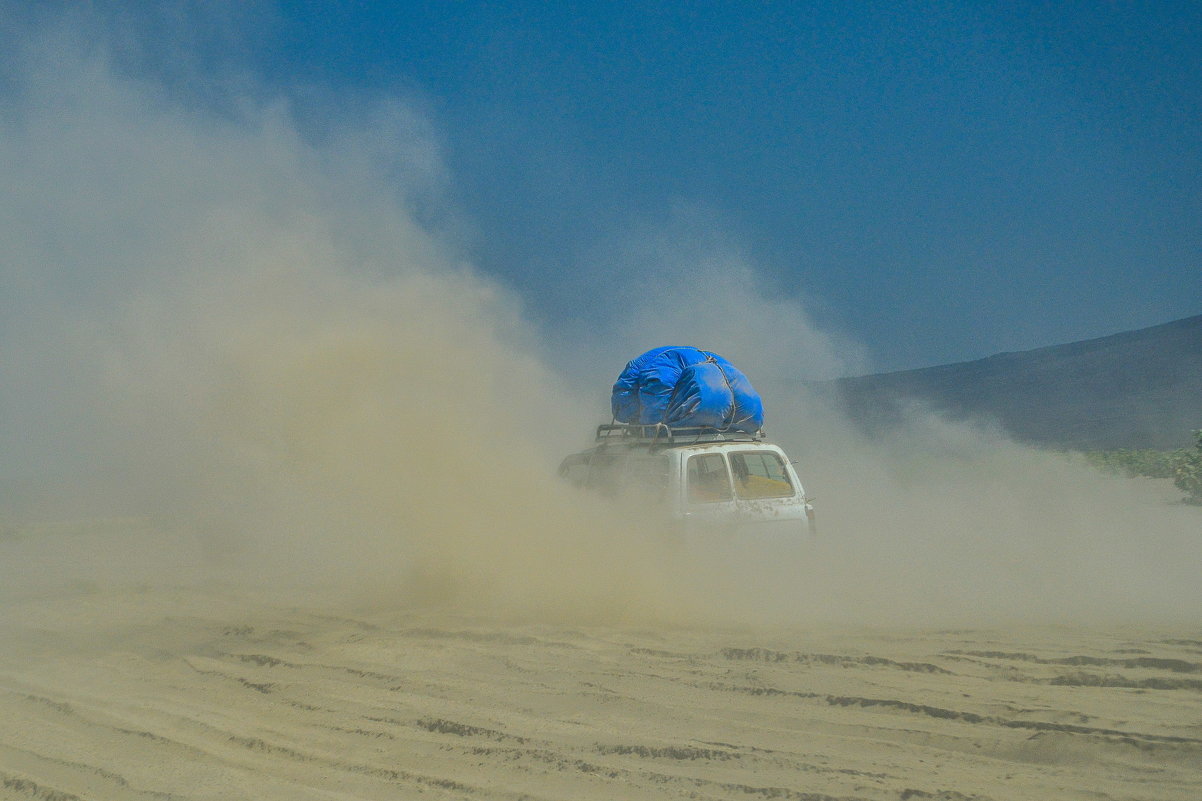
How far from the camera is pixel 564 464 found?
11.0 metres

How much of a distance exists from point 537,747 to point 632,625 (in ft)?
9.60

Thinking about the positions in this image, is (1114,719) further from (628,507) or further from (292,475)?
(292,475)

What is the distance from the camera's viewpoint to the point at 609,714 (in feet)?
18.8

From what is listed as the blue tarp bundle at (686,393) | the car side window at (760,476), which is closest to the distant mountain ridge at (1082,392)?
the blue tarp bundle at (686,393)

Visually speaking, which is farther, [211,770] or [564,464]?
[564,464]

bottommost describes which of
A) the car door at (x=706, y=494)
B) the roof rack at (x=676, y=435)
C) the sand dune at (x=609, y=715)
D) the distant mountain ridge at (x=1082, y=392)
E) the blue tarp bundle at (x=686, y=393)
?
the sand dune at (x=609, y=715)

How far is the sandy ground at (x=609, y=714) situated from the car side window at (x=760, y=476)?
71.0 inches

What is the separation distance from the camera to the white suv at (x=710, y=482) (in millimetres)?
8766

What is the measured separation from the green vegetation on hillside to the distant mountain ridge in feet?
31.3

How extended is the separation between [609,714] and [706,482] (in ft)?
11.9

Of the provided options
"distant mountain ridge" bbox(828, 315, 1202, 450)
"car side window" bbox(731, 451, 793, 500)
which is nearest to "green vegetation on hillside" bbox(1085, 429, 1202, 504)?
"distant mountain ridge" bbox(828, 315, 1202, 450)

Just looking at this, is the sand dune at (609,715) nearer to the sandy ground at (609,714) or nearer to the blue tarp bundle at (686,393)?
the sandy ground at (609,714)

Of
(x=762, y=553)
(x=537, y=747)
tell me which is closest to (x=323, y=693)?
(x=537, y=747)

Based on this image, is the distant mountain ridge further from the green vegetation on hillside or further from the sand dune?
the sand dune
